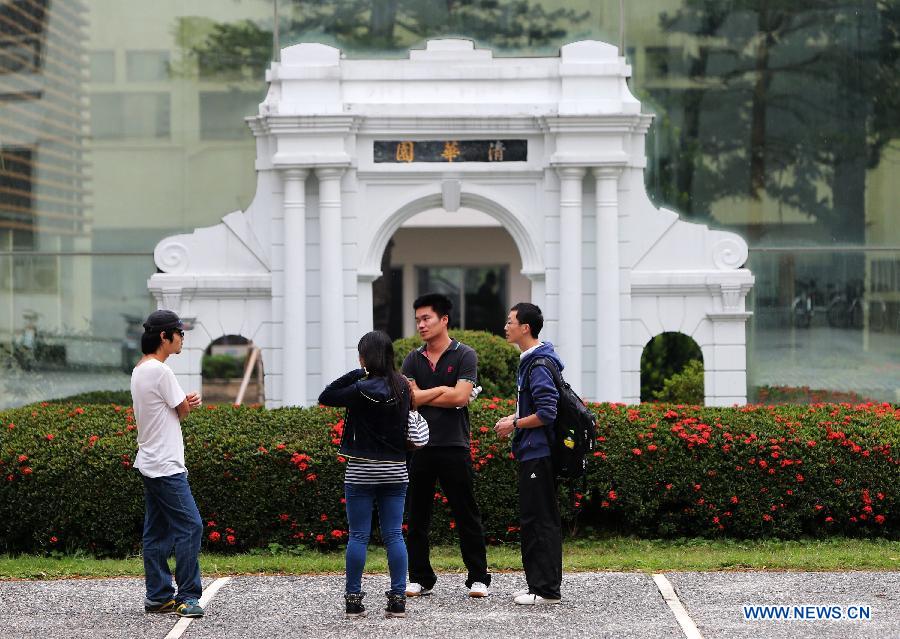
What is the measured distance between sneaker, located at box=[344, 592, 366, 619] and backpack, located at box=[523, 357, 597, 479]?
1.35 meters

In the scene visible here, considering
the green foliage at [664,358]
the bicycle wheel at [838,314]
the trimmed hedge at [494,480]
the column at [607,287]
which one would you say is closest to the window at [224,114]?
the column at [607,287]

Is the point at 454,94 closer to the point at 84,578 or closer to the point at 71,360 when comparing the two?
the point at 71,360

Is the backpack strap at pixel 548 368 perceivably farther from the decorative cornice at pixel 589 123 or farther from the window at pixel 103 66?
the window at pixel 103 66

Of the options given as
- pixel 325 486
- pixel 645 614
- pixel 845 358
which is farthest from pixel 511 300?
pixel 645 614

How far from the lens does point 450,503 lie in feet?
27.8

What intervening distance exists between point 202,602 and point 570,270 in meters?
7.87

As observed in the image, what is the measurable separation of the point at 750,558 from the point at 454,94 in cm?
743

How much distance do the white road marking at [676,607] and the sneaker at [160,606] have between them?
286cm

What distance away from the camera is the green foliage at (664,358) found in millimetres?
18672

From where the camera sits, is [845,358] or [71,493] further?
[845,358]

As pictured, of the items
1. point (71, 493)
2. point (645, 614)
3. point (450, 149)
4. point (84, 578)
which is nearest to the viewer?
point (645, 614)

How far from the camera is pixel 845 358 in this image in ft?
56.1

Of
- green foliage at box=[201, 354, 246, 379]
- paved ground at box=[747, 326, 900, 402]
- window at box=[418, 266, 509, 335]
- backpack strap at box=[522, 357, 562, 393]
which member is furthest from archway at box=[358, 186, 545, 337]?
backpack strap at box=[522, 357, 562, 393]

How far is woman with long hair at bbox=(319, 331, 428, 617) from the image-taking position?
7.89m
